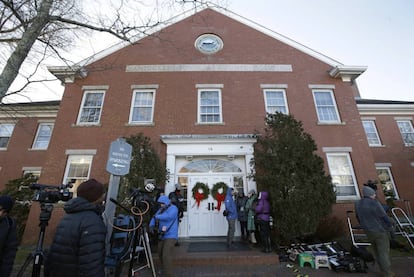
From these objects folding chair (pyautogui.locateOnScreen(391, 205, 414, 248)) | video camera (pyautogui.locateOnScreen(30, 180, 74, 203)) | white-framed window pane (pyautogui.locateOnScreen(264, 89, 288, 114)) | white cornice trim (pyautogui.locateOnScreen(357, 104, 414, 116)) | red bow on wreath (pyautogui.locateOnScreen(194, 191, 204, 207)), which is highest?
white cornice trim (pyautogui.locateOnScreen(357, 104, 414, 116))

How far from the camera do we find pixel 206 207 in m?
8.29

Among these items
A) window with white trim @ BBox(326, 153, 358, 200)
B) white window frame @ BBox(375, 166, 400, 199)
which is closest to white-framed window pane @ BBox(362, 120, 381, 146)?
white window frame @ BBox(375, 166, 400, 199)

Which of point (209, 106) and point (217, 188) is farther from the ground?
point (209, 106)

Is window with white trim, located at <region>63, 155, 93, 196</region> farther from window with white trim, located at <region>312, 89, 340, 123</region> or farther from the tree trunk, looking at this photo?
window with white trim, located at <region>312, 89, 340, 123</region>

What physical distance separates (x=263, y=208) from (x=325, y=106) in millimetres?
7371

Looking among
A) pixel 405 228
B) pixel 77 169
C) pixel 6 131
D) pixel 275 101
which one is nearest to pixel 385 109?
pixel 405 228

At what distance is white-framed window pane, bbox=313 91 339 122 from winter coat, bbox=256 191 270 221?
6.14 metres

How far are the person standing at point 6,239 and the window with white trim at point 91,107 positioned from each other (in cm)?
768

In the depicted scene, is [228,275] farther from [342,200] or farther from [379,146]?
[379,146]

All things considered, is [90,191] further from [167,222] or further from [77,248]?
[167,222]

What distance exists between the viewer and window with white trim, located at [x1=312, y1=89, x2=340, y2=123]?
10.1m

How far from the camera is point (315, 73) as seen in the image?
10906 mm

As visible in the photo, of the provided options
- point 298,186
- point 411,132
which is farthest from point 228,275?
point 411,132

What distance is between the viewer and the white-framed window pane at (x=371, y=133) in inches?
564
